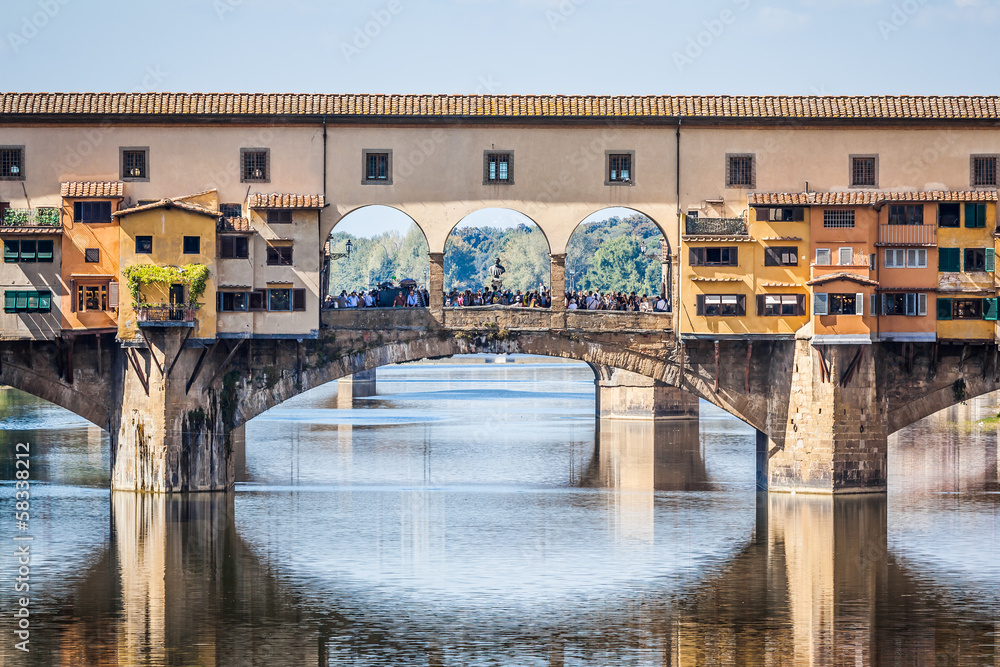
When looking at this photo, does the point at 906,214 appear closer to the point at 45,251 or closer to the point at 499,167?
the point at 499,167

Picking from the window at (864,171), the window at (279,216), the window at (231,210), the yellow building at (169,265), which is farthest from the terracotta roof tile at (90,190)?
the window at (864,171)

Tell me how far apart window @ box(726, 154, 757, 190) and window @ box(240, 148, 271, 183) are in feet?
52.7

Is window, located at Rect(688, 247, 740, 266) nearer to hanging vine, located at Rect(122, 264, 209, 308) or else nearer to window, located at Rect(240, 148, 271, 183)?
window, located at Rect(240, 148, 271, 183)

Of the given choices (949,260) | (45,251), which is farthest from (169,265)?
(949,260)

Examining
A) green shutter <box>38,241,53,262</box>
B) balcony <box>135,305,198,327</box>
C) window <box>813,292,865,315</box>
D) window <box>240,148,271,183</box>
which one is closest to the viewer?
balcony <box>135,305,198,327</box>

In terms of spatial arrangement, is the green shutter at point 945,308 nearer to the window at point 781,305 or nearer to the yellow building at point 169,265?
the window at point 781,305

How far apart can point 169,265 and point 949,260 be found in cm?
2653

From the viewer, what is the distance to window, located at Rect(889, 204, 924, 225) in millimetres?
48594

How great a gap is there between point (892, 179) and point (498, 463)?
815 inches

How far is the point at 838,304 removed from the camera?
47688 mm

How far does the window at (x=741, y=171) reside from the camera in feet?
163

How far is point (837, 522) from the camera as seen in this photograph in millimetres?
Result: 45562

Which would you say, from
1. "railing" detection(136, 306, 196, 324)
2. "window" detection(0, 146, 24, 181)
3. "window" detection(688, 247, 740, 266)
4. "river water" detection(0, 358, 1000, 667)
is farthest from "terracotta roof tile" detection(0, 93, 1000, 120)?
"river water" detection(0, 358, 1000, 667)

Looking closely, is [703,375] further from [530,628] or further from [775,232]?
[530,628]
